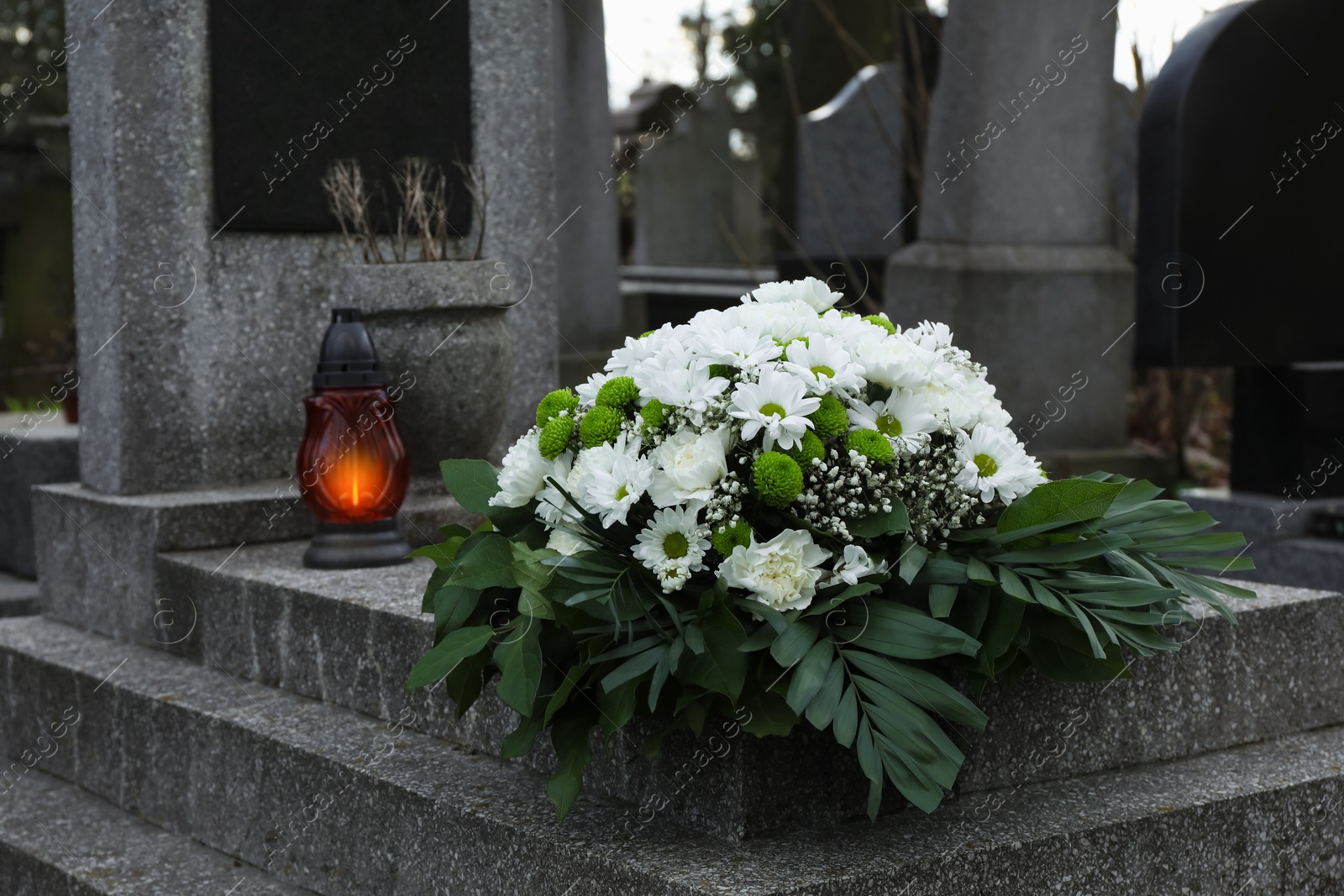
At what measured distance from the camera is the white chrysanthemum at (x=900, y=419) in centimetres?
229

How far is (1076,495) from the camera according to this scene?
2.35 meters

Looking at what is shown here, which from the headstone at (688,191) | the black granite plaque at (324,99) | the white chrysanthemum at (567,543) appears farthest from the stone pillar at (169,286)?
the headstone at (688,191)

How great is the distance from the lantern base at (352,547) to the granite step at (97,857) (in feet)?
2.30

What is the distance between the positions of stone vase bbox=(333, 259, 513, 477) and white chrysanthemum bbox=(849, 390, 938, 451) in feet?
6.10

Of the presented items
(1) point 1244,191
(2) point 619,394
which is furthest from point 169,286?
(1) point 1244,191

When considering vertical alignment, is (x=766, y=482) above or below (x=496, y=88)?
below

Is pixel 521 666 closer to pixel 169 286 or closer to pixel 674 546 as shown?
pixel 674 546

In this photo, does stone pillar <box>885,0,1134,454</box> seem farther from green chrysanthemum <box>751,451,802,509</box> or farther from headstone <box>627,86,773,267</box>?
headstone <box>627,86,773,267</box>

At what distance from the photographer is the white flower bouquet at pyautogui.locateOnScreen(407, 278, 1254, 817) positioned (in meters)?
2.15

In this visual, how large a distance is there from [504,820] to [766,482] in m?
0.77

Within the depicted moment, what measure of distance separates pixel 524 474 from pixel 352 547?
1367 millimetres

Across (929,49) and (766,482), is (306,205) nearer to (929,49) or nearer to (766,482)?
(766,482)

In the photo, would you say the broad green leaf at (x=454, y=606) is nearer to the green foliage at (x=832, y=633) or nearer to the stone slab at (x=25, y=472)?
the green foliage at (x=832, y=633)

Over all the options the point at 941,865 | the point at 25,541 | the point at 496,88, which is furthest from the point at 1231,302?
the point at 25,541
